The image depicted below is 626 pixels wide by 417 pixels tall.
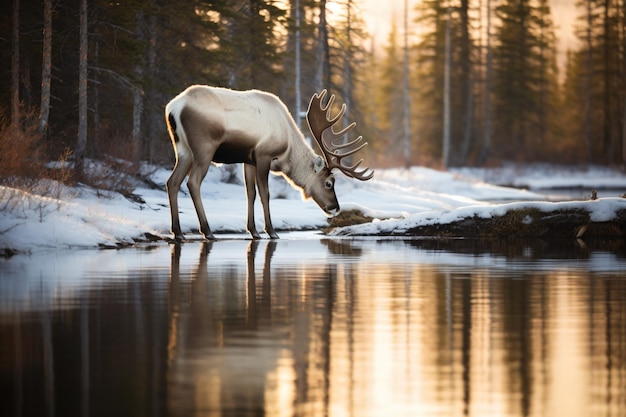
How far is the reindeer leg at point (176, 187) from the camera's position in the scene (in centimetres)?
1855

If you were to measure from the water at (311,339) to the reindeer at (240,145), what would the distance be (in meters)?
5.42

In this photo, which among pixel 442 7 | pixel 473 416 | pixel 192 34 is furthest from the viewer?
pixel 442 7

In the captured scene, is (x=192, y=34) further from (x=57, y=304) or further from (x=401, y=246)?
(x=57, y=304)

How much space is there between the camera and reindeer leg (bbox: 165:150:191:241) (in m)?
18.5

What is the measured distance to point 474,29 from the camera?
75875mm

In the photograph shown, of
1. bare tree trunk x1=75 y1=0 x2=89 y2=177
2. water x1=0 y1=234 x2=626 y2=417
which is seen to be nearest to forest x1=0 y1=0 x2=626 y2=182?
bare tree trunk x1=75 y1=0 x2=89 y2=177

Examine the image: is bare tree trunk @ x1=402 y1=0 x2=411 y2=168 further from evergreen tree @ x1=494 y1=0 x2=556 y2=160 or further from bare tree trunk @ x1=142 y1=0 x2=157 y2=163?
bare tree trunk @ x1=142 y1=0 x2=157 y2=163

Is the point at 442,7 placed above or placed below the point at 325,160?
above

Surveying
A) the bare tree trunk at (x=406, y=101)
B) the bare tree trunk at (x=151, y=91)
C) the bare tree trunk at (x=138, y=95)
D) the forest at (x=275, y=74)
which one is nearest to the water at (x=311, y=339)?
the forest at (x=275, y=74)

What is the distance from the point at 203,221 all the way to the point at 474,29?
196 ft

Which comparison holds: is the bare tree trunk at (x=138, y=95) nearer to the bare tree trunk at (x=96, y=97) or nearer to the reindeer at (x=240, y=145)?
the bare tree trunk at (x=96, y=97)

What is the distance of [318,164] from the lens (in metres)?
20.0

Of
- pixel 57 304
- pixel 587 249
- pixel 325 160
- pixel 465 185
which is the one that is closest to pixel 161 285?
pixel 57 304

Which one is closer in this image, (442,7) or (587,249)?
(587,249)
